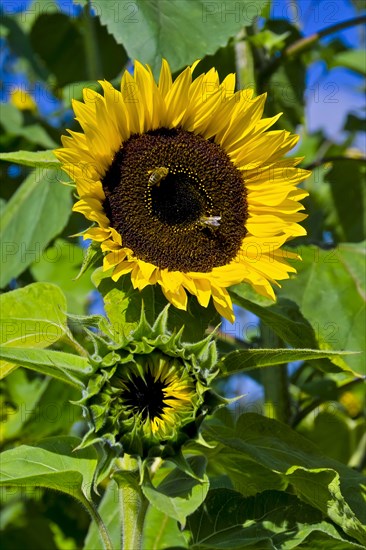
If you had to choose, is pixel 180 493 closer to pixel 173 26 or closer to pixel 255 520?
pixel 255 520

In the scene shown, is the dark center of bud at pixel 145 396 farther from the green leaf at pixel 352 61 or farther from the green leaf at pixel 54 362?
the green leaf at pixel 352 61

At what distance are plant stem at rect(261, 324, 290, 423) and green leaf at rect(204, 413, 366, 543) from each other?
1.08 feet

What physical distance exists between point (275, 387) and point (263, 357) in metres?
0.62

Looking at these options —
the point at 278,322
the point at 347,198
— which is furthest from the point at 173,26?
the point at 347,198

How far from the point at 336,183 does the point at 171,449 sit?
1581 millimetres

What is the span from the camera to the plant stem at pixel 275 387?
1.84 m

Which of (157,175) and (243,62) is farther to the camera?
(243,62)

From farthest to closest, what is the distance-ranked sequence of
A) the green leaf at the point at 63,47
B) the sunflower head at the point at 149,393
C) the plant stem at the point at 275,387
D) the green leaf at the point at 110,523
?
the green leaf at the point at 63,47, the plant stem at the point at 275,387, the green leaf at the point at 110,523, the sunflower head at the point at 149,393

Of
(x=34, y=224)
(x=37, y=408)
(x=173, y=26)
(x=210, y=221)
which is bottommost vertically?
(x=37, y=408)

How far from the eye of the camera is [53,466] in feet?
4.22

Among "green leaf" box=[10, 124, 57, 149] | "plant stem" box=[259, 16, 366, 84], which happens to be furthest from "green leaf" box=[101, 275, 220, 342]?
"green leaf" box=[10, 124, 57, 149]

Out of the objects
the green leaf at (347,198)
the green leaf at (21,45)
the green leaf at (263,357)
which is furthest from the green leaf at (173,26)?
the green leaf at (21,45)

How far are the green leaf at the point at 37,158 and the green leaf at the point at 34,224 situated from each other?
1.49 feet

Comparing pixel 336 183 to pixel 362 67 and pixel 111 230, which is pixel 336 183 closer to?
pixel 362 67
